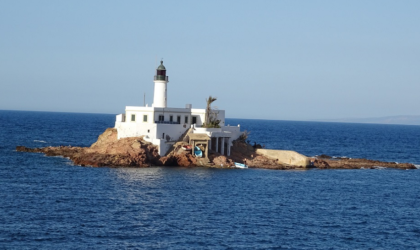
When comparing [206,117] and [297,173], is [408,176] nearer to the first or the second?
[297,173]

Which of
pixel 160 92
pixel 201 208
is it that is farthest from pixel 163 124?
pixel 201 208

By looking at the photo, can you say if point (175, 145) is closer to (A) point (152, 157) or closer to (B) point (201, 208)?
(A) point (152, 157)

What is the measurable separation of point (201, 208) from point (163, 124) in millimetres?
24799

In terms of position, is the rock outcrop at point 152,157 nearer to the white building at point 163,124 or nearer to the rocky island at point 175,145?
the rocky island at point 175,145

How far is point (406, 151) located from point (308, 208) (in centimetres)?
6702

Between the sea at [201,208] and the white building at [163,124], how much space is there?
18.6 feet

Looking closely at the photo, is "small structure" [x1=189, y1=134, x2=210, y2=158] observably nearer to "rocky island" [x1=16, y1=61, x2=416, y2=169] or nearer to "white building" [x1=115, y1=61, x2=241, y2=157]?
"rocky island" [x1=16, y1=61, x2=416, y2=169]

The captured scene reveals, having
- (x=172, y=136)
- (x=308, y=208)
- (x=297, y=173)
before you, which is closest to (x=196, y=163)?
(x=172, y=136)

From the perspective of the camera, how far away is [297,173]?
67500mm

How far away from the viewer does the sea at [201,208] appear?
Result: 37625 millimetres

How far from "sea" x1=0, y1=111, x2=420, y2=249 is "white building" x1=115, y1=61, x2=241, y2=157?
18.6 ft

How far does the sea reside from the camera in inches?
1481

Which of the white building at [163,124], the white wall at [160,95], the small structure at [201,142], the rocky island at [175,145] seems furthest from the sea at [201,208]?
the white wall at [160,95]

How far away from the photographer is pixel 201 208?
4650 centimetres
